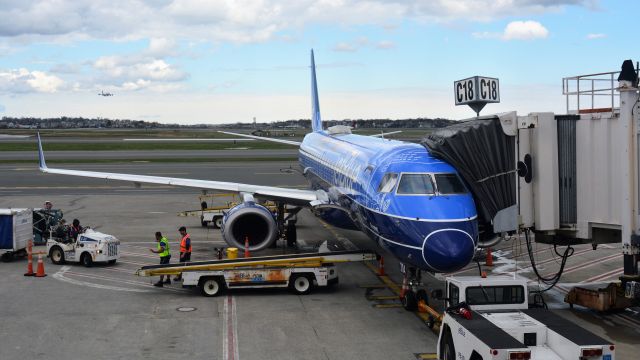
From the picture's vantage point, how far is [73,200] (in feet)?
153

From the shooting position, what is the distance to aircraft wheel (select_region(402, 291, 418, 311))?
18.3m

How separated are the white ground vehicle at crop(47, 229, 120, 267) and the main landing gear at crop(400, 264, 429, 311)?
38.0ft

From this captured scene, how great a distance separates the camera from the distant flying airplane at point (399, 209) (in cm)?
1521

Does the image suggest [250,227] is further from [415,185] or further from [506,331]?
[506,331]

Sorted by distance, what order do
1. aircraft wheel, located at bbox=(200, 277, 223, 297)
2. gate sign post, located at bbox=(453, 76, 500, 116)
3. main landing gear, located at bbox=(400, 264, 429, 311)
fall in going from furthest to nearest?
1. aircraft wheel, located at bbox=(200, 277, 223, 297)
2. gate sign post, located at bbox=(453, 76, 500, 116)
3. main landing gear, located at bbox=(400, 264, 429, 311)

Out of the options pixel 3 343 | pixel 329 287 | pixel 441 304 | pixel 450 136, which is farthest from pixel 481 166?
pixel 3 343

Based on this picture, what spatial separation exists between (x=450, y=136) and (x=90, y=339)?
9.79 metres

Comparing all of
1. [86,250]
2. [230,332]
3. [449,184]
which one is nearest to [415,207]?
[449,184]

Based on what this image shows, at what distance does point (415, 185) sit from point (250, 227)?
1017 cm

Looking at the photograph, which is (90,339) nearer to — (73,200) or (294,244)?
(294,244)

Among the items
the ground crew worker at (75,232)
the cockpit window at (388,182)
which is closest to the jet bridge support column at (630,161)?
the cockpit window at (388,182)

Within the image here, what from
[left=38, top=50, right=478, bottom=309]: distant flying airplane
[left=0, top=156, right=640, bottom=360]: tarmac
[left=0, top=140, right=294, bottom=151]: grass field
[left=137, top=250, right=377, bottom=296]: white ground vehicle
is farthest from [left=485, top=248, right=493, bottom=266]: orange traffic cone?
[left=0, top=140, right=294, bottom=151]: grass field

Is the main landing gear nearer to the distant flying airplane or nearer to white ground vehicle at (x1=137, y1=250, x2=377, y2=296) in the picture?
the distant flying airplane

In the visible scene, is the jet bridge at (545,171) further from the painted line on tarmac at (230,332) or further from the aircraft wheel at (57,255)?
the aircraft wheel at (57,255)
